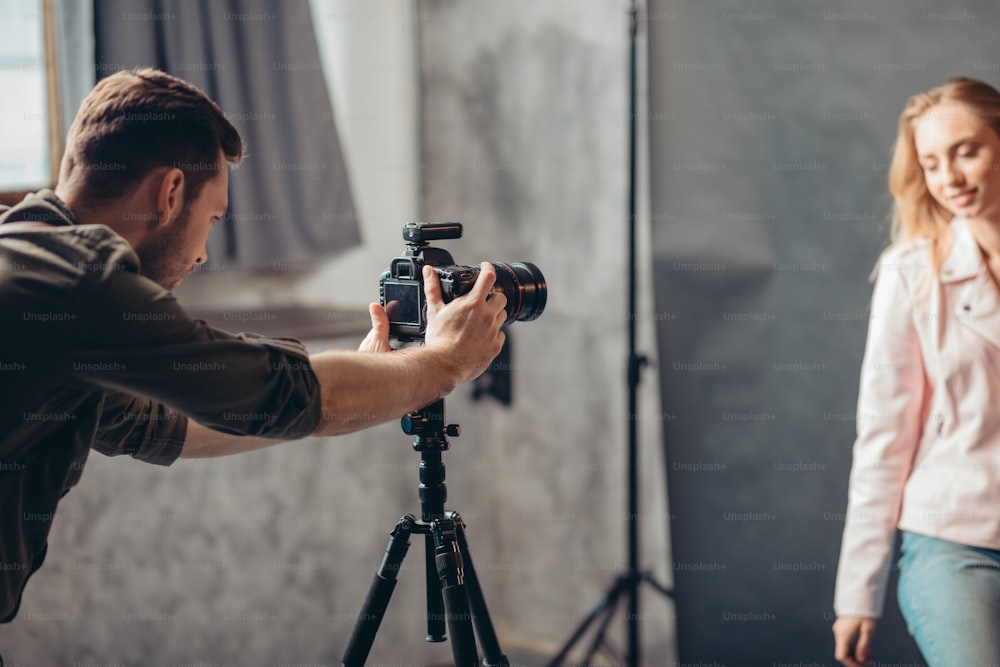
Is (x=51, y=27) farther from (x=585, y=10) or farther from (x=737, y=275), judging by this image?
(x=737, y=275)

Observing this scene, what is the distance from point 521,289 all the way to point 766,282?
0.75m

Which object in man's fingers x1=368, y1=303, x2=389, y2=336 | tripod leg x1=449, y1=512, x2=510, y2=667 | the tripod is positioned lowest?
tripod leg x1=449, y1=512, x2=510, y2=667

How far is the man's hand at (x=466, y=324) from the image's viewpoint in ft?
4.47

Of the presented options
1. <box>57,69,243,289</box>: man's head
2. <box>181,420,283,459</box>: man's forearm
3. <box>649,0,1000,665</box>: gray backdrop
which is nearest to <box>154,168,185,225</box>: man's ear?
<box>57,69,243,289</box>: man's head

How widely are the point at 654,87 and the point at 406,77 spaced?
2.87ft

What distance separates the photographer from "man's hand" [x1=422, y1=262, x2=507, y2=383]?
53.6 inches

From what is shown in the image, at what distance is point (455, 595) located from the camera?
4.47ft

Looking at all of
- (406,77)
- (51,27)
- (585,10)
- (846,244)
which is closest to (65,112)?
(51,27)

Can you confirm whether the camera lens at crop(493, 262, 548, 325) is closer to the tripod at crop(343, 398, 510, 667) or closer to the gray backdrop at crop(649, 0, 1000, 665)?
the tripod at crop(343, 398, 510, 667)

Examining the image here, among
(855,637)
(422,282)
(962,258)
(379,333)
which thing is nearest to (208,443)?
(379,333)

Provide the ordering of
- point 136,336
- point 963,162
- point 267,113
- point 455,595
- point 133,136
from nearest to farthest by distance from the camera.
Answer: point 136,336 < point 133,136 < point 455,595 < point 963,162 < point 267,113

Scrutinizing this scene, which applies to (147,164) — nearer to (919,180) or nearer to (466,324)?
(466,324)

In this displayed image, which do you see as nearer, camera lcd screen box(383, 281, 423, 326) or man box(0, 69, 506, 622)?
man box(0, 69, 506, 622)

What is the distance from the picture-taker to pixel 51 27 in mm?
2084
